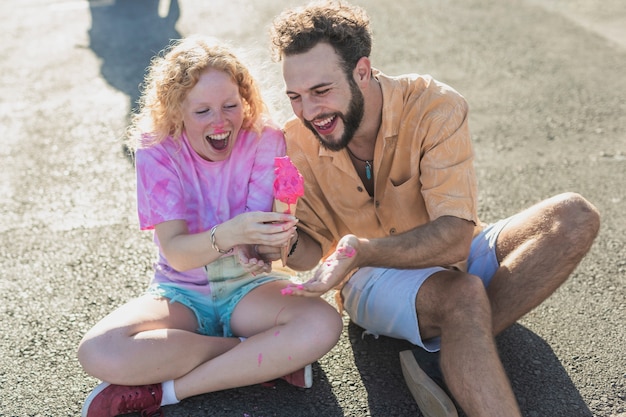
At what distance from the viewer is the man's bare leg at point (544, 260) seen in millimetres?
3617

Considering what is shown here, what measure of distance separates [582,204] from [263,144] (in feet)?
4.87

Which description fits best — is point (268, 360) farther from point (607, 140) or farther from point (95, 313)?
point (607, 140)

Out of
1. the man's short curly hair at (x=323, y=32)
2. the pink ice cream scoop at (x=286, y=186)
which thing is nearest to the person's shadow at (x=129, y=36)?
the man's short curly hair at (x=323, y=32)

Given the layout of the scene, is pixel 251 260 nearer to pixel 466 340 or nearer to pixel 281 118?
pixel 466 340

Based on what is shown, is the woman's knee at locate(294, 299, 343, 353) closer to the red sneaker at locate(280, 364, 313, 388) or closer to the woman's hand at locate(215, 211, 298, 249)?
the red sneaker at locate(280, 364, 313, 388)

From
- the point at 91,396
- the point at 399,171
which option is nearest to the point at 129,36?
the point at 399,171

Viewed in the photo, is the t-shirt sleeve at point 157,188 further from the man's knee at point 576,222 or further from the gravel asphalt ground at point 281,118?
the man's knee at point 576,222

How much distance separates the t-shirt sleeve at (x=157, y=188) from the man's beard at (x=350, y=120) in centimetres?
65

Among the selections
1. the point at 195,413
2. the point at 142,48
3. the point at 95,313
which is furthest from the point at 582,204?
the point at 142,48

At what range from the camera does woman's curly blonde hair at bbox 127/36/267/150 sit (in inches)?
138

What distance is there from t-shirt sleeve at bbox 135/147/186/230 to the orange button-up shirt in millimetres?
Answer: 582

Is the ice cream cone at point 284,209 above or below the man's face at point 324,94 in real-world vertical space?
below

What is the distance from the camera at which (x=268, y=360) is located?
135 inches

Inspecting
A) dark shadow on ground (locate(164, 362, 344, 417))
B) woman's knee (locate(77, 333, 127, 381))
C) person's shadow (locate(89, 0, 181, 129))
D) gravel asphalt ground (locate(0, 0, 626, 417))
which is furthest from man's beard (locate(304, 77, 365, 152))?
person's shadow (locate(89, 0, 181, 129))
